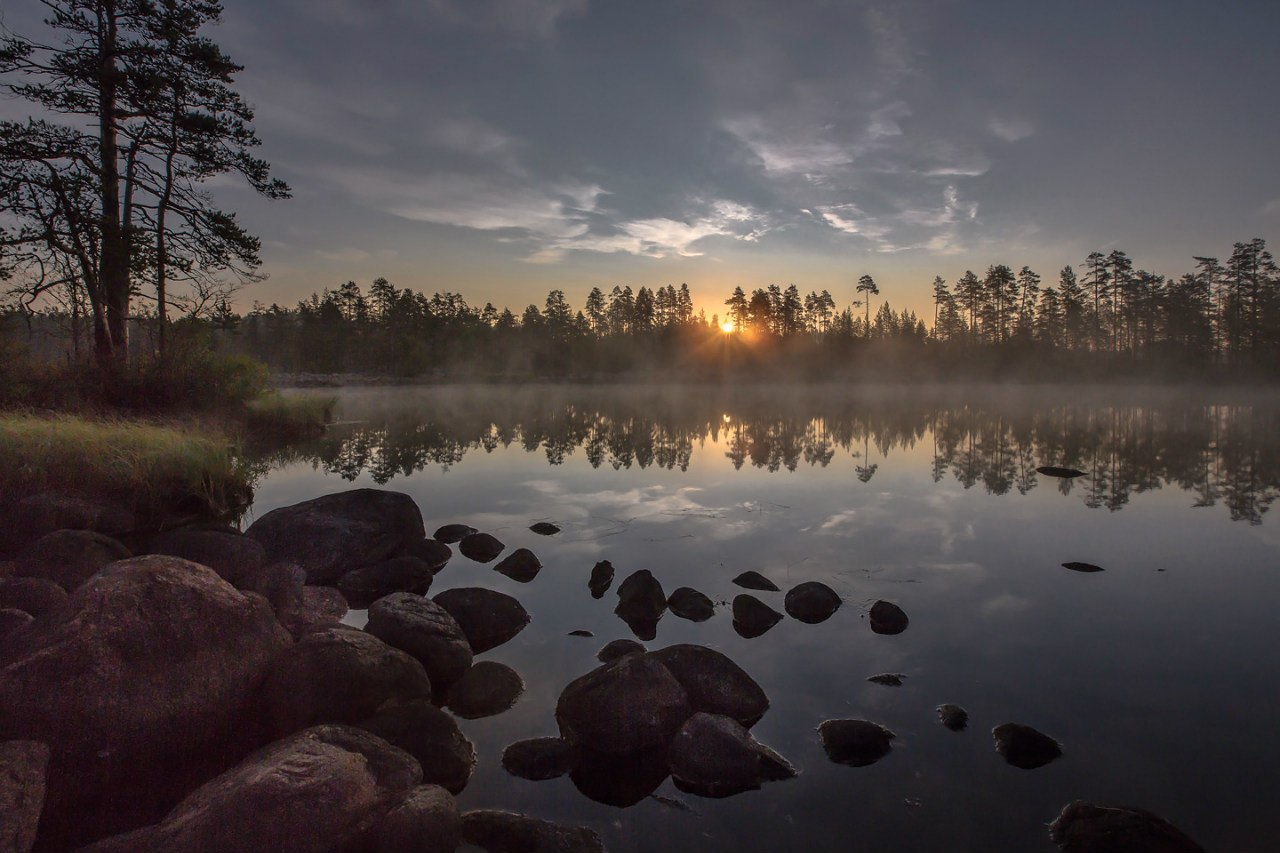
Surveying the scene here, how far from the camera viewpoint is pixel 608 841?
196 inches

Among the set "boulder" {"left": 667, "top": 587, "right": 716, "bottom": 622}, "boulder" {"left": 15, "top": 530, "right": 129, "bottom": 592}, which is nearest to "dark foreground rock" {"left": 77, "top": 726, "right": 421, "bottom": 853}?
"boulder" {"left": 667, "top": 587, "right": 716, "bottom": 622}

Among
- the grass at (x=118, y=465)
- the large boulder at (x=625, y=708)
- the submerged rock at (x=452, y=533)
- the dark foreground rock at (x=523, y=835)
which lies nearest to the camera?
the dark foreground rock at (x=523, y=835)

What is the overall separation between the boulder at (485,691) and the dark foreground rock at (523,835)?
1913 mm

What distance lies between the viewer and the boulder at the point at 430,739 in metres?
5.65

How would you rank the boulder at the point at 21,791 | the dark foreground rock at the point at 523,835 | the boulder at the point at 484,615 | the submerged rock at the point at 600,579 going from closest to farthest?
the boulder at the point at 21,791 < the dark foreground rock at the point at 523,835 < the boulder at the point at 484,615 < the submerged rock at the point at 600,579

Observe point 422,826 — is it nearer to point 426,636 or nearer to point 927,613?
point 426,636

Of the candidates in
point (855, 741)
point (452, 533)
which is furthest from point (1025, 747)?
point (452, 533)

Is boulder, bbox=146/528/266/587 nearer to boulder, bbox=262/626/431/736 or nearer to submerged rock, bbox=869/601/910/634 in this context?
boulder, bbox=262/626/431/736

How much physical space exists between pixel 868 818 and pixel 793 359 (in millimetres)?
99449

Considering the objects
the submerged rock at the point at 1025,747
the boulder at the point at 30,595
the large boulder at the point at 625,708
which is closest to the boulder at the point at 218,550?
the boulder at the point at 30,595

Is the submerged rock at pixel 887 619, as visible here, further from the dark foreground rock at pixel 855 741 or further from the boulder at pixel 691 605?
the dark foreground rock at pixel 855 741

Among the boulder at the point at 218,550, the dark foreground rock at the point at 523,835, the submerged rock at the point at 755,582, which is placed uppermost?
the boulder at the point at 218,550

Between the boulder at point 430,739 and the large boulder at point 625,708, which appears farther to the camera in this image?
the large boulder at point 625,708

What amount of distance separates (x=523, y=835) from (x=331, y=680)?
101 inches
